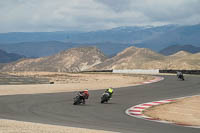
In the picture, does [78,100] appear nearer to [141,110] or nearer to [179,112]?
[141,110]

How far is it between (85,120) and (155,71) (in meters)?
52.3

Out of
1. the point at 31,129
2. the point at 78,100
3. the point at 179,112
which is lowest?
the point at 179,112

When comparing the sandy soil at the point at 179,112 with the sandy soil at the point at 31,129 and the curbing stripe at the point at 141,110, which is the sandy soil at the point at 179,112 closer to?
the curbing stripe at the point at 141,110

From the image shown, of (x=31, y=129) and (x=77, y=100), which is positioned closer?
(x=31, y=129)

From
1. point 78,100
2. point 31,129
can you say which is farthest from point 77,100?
point 31,129

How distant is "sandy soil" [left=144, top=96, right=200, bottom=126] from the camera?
1525 cm

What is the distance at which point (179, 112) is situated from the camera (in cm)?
1778

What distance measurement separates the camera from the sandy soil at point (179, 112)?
50.0ft

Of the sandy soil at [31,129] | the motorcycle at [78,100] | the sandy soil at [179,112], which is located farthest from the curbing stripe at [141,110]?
the sandy soil at [31,129]

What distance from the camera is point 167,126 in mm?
13445

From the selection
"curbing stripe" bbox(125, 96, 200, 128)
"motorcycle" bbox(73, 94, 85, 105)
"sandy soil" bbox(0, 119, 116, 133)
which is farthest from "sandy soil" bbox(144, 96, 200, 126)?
"sandy soil" bbox(0, 119, 116, 133)

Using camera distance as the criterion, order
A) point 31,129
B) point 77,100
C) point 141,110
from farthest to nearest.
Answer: point 77,100 → point 141,110 → point 31,129

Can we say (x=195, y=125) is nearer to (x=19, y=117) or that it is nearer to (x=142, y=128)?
(x=142, y=128)

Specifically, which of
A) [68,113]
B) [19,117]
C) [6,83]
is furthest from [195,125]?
[6,83]
